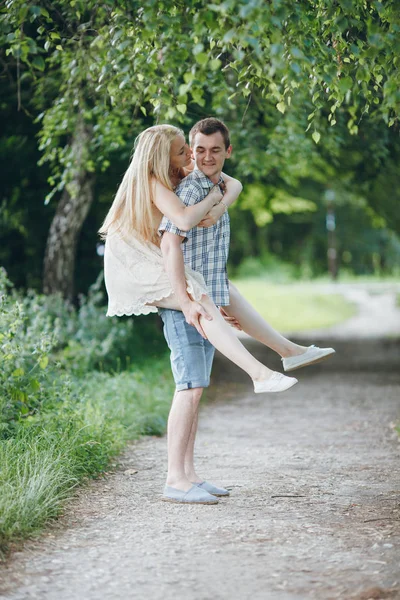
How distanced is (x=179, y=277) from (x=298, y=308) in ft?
70.3

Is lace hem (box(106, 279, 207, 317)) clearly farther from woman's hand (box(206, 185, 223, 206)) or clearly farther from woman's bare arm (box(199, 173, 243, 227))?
woman's hand (box(206, 185, 223, 206))

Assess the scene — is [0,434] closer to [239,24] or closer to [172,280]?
[172,280]

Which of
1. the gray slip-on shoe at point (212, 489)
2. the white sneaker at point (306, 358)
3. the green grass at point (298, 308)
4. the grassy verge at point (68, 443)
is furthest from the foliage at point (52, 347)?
the green grass at point (298, 308)

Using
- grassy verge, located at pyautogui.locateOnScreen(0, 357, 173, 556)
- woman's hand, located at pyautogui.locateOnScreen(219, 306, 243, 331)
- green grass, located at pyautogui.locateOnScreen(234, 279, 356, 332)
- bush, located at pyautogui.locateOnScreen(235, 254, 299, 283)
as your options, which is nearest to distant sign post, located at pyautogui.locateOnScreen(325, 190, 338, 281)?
bush, located at pyautogui.locateOnScreen(235, 254, 299, 283)

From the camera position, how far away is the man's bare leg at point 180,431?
507cm

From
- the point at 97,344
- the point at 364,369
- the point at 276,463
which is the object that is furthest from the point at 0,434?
the point at 364,369

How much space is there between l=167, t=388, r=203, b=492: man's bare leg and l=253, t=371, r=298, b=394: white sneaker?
1.45 feet

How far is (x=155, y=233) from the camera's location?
5.16 m

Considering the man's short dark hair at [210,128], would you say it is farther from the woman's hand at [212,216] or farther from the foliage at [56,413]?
the foliage at [56,413]

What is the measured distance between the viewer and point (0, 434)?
18.4 feet

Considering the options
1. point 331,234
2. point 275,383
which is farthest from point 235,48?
point 331,234

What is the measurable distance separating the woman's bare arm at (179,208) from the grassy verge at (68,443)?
1.62m

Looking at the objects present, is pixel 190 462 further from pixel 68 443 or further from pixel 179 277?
pixel 179 277

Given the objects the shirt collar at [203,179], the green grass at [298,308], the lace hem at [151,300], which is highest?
the shirt collar at [203,179]
